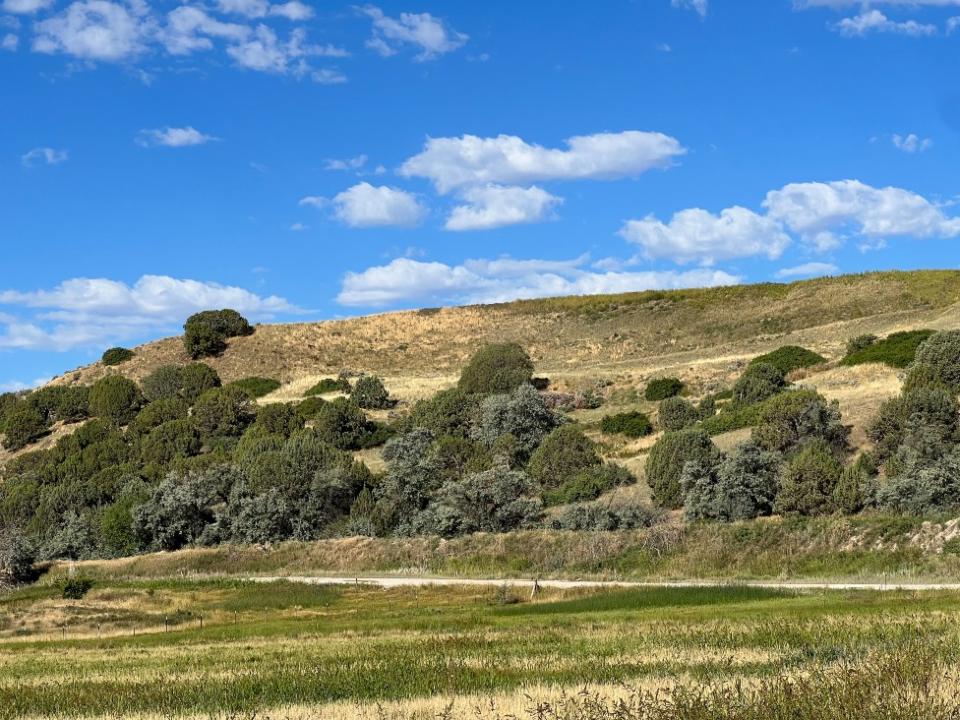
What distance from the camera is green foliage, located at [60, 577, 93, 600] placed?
49312 mm

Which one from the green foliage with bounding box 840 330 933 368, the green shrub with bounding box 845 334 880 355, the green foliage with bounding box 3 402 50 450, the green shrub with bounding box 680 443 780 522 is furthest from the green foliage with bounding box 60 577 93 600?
the green shrub with bounding box 845 334 880 355

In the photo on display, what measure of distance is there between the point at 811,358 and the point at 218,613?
203ft

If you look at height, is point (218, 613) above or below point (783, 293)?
below

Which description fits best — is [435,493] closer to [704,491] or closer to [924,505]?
[704,491]

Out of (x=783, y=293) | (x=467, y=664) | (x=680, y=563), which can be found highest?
(x=783, y=293)

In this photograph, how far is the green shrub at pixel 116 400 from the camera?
102500 millimetres

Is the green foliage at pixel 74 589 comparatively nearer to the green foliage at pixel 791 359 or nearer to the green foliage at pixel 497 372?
→ the green foliage at pixel 497 372

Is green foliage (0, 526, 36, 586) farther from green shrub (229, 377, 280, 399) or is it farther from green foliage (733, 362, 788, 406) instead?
green foliage (733, 362, 788, 406)

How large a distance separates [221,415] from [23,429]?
23365mm

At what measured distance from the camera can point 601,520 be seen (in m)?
54.2

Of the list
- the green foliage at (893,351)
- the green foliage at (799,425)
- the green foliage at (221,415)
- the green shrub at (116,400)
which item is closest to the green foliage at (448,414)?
the green foliage at (221,415)

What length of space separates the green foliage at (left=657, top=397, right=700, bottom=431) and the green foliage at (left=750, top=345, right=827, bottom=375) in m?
14.5

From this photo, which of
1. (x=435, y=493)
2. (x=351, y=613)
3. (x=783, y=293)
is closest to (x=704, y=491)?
(x=435, y=493)

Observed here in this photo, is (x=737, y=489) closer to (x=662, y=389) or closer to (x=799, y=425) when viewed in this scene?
(x=799, y=425)
